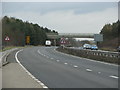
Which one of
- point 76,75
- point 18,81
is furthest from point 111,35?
point 18,81

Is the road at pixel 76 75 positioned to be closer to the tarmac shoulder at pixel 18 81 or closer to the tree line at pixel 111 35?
the tarmac shoulder at pixel 18 81

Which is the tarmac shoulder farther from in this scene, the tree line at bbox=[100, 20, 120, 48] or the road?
the tree line at bbox=[100, 20, 120, 48]

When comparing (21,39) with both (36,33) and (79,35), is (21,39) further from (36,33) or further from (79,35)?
(36,33)

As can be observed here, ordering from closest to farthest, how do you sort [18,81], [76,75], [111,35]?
[18,81]
[76,75]
[111,35]

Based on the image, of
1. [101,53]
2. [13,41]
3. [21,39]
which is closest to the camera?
[101,53]

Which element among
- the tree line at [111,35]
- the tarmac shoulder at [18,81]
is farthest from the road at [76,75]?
the tree line at [111,35]

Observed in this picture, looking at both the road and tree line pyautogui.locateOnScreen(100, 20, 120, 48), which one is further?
tree line pyautogui.locateOnScreen(100, 20, 120, 48)

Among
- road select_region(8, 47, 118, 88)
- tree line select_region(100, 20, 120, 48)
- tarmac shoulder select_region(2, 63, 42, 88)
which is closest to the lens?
tarmac shoulder select_region(2, 63, 42, 88)

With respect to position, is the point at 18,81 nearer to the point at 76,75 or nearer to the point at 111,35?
the point at 76,75

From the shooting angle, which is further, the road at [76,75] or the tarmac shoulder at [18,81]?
the road at [76,75]

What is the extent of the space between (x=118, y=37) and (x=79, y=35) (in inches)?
1209


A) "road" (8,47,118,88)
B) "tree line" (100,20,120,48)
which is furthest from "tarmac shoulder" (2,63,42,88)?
"tree line" (100,20,120,48)

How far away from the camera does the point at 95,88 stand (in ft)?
41.9

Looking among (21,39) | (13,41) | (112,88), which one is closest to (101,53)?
(112,88)
